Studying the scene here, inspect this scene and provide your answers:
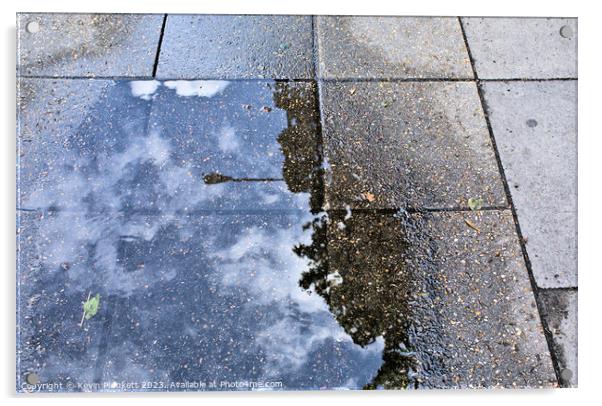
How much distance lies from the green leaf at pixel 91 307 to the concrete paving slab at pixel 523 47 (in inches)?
85.6

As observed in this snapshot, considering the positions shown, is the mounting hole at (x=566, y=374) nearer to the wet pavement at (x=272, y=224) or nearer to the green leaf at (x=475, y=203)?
the wet pavement at (x=272, y=224)

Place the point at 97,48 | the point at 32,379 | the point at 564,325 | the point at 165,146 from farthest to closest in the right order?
the point at 97,48 < the point at 165,146 < the point at 564,325 < the point at 32,379

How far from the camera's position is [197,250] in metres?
2.39

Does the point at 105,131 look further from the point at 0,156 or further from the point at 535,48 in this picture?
the point at 535,48

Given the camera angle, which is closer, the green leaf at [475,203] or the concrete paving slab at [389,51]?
the green leaf at [475,203]

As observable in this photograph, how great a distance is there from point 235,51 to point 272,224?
1.06 meters

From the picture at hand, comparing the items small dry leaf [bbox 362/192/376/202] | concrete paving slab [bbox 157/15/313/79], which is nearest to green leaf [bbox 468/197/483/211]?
small dry leaf [bbox 362/192/376/202]

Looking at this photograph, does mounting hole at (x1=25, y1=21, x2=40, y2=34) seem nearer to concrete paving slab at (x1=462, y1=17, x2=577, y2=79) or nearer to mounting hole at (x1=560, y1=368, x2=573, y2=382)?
concrete paving slab at (x1=462, y1=17, x2=577, y2=79)

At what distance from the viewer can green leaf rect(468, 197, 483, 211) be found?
99.9 inches

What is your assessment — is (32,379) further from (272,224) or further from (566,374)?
(566,374)

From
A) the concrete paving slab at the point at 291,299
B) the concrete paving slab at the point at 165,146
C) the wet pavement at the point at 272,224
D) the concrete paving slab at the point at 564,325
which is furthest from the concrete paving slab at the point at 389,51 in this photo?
the concrete paving slab at the point at 564,325

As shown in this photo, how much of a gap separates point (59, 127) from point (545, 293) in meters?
2.59

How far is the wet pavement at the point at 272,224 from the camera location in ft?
7.20

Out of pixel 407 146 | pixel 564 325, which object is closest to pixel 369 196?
pixel 407 146
